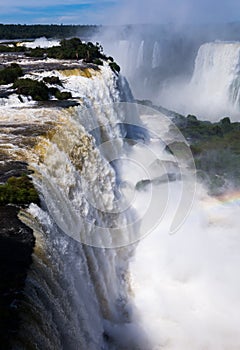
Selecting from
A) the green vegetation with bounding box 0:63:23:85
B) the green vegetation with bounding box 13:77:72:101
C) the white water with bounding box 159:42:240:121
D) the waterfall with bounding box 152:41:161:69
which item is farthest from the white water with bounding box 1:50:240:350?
the waterfall with bounding box 152:41:161:69

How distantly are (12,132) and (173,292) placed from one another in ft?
24.5

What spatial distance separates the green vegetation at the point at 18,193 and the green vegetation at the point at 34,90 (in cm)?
950

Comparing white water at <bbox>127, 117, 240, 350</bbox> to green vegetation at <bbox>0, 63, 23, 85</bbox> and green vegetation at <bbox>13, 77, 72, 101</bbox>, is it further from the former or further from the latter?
green vegetation at <bbox>0, 63, 23, 85</bbox>

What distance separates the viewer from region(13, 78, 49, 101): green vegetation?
18.4 meters

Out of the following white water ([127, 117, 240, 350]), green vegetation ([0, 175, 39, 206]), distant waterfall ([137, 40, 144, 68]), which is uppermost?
distant waterfall ([137, 40, 144, 68])

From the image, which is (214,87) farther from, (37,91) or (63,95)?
(37,91)

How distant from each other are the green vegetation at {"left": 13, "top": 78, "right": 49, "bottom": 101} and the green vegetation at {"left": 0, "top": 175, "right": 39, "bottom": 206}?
9.50 m

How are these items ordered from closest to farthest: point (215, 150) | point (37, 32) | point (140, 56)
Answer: point (215, 150)
point (140, 56)
point (37, 32)

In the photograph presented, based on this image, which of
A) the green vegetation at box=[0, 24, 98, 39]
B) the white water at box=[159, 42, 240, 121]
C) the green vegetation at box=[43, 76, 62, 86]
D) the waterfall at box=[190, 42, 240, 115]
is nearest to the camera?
the green vegetation at box=[43, 76, 62, 86]

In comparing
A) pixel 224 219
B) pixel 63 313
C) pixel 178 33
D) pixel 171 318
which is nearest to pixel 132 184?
→ pixel 224 219

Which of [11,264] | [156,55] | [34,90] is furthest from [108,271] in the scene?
[156,55]

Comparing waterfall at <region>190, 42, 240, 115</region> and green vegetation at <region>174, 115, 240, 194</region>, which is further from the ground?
waterfall at <region>190, 42, 240, 115</region>

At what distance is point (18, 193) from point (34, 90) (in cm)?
1029

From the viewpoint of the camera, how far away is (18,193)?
912 centimetres
